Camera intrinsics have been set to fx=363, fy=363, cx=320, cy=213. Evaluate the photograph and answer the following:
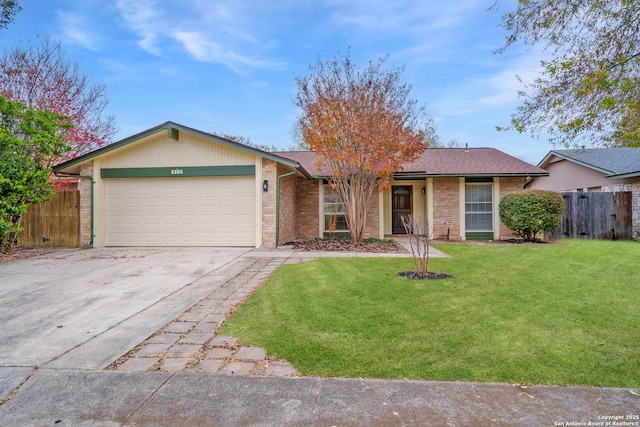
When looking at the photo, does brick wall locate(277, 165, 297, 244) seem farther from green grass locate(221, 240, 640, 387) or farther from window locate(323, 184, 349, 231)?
green grass locate(221, 240, 640, 387)

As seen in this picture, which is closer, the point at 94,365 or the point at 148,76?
the point at 94,365

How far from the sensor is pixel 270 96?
16.8 m

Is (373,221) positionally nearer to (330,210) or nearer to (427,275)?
(330,210)

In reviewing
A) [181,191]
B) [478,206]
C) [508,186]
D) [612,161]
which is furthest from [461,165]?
[181,191]

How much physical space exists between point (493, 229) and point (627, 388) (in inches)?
454

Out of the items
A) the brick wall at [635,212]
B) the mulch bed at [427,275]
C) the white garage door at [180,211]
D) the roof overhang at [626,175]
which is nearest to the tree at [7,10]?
the white garage door at [180,211]

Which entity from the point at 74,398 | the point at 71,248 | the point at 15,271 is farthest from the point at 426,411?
the point at 71,248

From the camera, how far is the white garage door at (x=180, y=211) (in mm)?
10914

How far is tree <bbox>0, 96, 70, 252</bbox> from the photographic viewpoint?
903 cm

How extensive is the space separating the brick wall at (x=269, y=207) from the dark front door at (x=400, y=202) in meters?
5.82

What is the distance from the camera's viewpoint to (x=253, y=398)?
2545 mm

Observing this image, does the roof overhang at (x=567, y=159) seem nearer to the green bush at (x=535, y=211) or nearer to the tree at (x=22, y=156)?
the green bush at (x=535, y=211)

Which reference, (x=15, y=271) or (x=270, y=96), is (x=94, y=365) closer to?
(x=15, y=271)

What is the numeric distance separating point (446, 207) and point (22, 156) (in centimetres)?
1308
